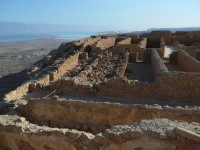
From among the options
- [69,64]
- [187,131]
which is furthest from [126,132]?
[69,64]

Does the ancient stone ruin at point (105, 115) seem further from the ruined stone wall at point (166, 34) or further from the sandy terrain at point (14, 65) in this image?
the ruined stone wall at point (166, 34)

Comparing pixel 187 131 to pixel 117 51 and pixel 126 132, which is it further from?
pixel 117 51

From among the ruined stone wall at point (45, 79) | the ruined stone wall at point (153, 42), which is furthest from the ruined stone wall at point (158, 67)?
the ruined stone wall at point (153, 42)

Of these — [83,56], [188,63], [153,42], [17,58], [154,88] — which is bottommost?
[17,58]

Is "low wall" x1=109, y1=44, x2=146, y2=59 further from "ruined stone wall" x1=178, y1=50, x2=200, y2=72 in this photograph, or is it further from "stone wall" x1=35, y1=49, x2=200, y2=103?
"stone wall" x1=35, y1=49, x2=200, y2=103

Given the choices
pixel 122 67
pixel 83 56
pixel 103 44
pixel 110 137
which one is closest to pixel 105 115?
pixel 110 137

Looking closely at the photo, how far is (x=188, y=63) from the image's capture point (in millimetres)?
20766

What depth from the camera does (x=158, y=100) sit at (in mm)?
14484

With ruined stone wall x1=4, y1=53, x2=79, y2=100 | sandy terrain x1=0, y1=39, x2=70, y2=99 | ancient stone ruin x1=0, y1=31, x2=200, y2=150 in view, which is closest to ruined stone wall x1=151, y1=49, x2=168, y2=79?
ancient stone ruin x1=0, y1=31, x2=200, y2=150

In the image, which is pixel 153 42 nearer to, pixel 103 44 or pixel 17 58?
pixel 103 44

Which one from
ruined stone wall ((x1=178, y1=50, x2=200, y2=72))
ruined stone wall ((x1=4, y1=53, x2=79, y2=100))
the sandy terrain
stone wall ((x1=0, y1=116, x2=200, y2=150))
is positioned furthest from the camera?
the sandy terrain

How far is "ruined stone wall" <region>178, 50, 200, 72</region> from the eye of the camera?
726 inches

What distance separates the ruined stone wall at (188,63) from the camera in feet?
60.5

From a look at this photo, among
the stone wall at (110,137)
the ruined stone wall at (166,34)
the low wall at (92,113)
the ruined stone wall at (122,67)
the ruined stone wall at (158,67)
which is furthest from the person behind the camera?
the ruined stone wall at (166,34)
